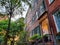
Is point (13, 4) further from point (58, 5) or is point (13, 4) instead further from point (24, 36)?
point (24, 36)

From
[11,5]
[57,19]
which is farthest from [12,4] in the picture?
[57,19]

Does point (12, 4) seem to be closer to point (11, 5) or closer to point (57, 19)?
point (11, 5)

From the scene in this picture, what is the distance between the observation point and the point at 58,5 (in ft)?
39.3

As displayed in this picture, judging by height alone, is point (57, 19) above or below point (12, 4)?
below

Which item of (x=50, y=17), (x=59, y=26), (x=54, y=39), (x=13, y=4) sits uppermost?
(x=13, y=4)

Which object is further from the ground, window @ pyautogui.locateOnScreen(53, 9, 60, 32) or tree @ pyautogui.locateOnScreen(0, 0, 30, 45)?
tree @ pyautogui.locateOnScreen(0, 0, 30, 45)

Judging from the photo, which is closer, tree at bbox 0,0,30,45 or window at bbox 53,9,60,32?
tree at bbox 0,0,30,45

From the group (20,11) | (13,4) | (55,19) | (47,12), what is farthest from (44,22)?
(13,4)

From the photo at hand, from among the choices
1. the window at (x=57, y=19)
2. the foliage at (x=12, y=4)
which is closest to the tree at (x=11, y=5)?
the foliage at (x=12, y=4)

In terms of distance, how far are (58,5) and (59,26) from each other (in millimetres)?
1933

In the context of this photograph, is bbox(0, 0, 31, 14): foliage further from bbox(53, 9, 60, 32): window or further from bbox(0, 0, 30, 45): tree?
bbox(53, 9, 60, 32): window

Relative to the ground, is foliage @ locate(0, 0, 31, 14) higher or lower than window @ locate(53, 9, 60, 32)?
higher

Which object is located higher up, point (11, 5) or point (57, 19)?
point (11, 5)

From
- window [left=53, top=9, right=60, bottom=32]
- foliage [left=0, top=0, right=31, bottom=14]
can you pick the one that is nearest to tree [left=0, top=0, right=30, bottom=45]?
foliage [left=0, top=0, right=31, bottom=14]
